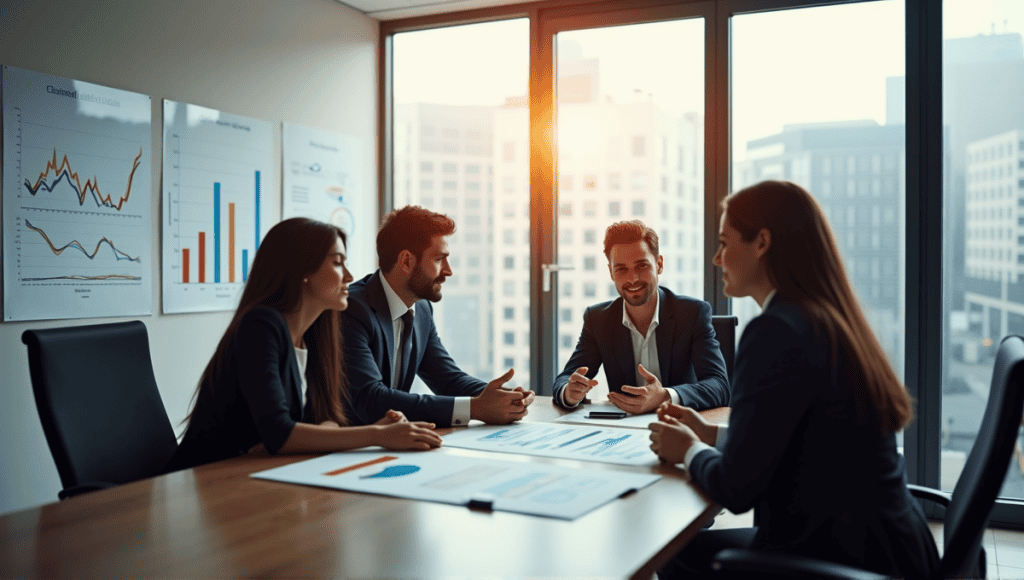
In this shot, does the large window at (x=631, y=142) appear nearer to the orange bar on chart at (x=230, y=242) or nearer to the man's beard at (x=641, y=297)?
the man's beard at (x=641, y=297)

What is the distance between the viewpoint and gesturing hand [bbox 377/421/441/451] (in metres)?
1.88

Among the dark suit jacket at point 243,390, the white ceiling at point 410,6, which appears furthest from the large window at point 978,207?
the dark suit jacket at point 243,390

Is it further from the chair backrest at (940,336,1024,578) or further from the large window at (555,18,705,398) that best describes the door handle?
the chair backrest at (940,336,1024,578)

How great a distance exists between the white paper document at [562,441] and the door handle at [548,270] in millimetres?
2326

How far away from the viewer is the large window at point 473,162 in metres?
4.73

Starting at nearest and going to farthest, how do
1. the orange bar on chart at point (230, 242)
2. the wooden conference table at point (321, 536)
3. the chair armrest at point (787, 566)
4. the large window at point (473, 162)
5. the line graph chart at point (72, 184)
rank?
the wooden conference table at point (321, 536), the chair armrest at point (787, 566), the line graph chart at point (72, 184), the orange bar on chart at point (230, 242), the large window at point (473, 162)

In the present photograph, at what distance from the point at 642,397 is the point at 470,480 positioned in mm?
1002

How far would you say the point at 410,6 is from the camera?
470cm

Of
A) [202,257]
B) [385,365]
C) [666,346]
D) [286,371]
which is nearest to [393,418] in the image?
[286,371]

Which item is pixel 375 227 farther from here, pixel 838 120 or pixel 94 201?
pixel 838 120

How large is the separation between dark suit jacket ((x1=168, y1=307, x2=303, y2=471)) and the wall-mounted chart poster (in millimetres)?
2373

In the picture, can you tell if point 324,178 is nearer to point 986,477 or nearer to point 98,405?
point 98,405

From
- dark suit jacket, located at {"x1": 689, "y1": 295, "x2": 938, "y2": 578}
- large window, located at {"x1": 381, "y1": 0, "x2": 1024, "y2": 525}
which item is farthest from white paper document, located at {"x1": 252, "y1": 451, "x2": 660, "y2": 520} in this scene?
large window, located at {"x1": 381, "y1": 0, "x2": 1024, "y2": 525}

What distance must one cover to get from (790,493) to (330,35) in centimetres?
391
